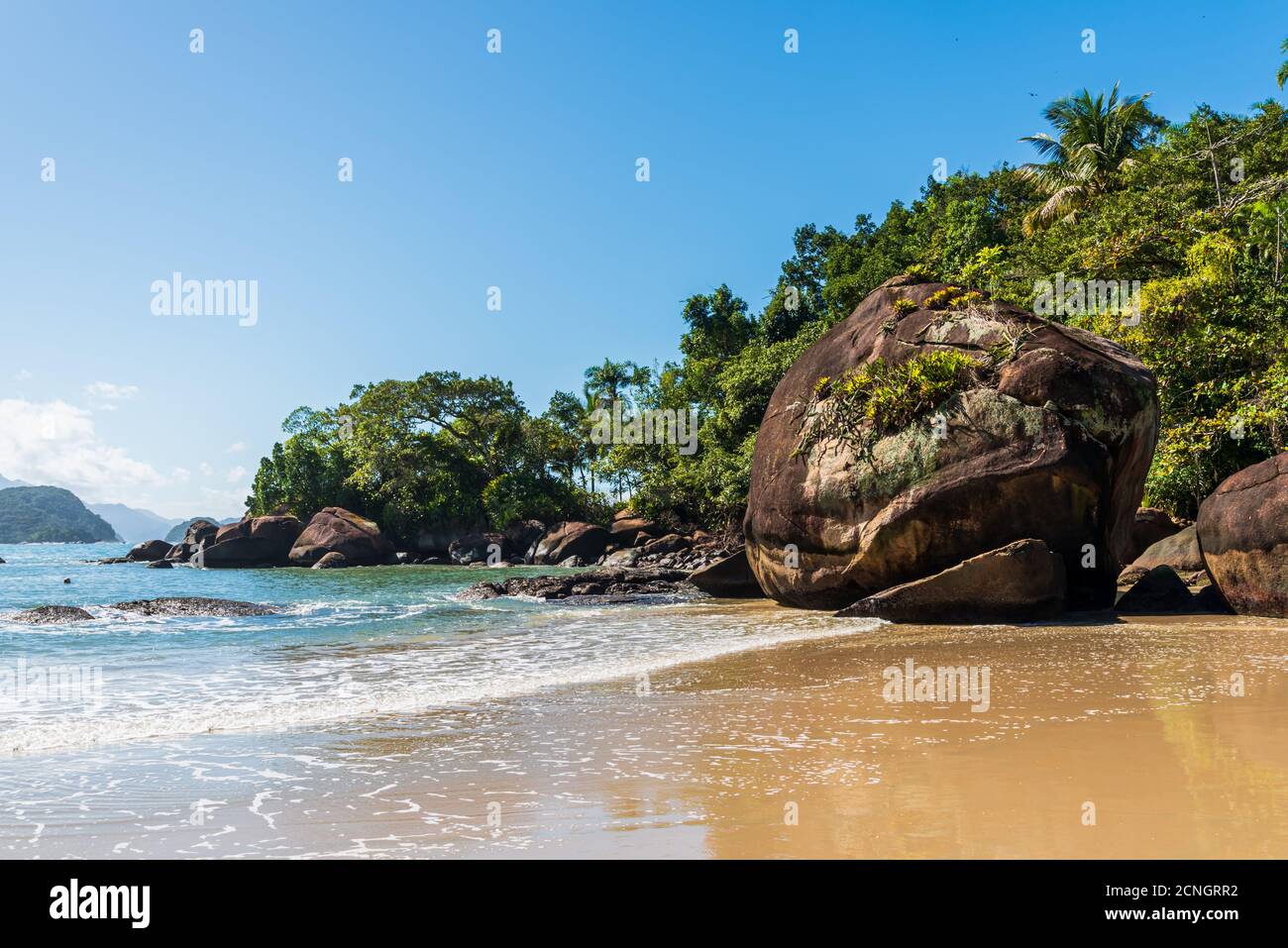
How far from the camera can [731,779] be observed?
16.9ft

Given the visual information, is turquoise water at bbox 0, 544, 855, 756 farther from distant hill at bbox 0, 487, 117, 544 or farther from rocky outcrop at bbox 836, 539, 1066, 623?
distant hill at bbox 0, 487, 117, 544

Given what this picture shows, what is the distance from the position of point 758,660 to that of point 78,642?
10.2m

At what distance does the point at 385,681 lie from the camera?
31.3 feet

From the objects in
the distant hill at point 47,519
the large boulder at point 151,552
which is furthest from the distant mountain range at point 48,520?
the large boulder at point 151,552

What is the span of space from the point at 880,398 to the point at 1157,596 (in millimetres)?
4996

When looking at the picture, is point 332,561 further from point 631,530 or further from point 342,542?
point 631,530

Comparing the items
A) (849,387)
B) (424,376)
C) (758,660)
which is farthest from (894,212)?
(758,660)

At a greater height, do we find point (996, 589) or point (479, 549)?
point (996, 589)

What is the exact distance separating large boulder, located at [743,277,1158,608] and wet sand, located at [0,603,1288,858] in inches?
183

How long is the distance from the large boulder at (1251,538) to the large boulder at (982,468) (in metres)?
1.28

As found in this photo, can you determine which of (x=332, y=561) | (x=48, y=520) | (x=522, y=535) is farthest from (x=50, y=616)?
(x=48, y=520)

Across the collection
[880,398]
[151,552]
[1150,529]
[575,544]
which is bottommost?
[151,552]

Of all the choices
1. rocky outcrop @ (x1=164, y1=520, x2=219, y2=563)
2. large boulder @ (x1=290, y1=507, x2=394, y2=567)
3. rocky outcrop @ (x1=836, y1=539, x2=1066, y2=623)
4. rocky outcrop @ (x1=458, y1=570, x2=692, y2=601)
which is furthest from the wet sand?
rocky outcrop @ (x1=164, y1=520, x2=219, y2=563)
